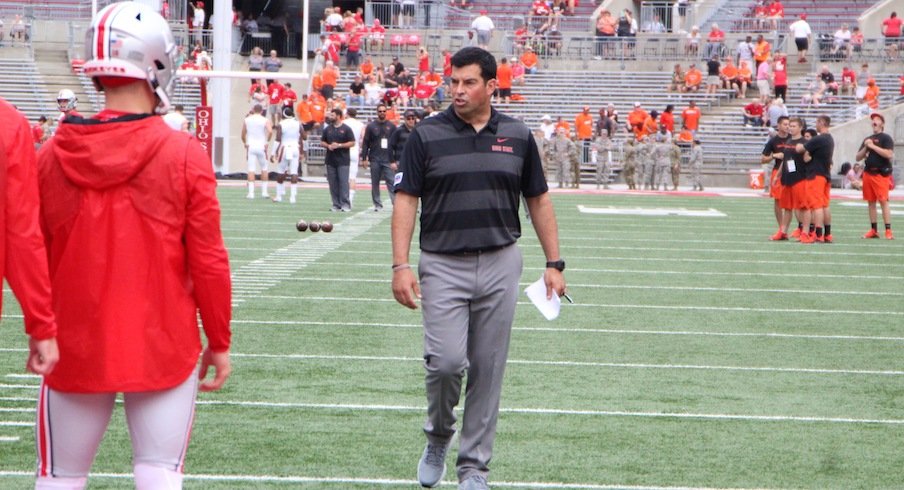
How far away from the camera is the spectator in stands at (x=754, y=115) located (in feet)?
122

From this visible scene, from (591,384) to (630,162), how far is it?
24.9 meters

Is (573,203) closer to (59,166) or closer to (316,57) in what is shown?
(316,57)

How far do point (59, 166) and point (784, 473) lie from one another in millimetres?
3755

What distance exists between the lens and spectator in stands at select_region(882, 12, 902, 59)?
132 feet

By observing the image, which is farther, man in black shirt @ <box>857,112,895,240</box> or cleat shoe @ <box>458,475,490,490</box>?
man in black shirt @ <box>857,112,895,240</box>

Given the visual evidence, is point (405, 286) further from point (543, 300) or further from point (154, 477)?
point (154, 477)

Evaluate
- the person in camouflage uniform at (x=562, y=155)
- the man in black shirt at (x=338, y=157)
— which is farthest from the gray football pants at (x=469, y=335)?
the person in camouflage uniform at (x=562, y=155)

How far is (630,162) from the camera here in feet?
109

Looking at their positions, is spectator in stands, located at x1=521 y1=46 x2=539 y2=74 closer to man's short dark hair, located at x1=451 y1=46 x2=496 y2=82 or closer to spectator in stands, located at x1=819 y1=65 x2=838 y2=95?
spectator in stands, located at x1=819 y1=65 x2=838 y2=95

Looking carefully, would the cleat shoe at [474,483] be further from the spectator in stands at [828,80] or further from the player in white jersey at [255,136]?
the spectator in stands at [828,80]

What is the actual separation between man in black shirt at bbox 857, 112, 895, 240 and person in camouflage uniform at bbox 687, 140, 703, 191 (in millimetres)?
13002

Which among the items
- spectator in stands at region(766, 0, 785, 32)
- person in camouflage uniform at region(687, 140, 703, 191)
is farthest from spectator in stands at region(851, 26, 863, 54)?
person in camouflage uniform at region(687, 140, 703, 191)

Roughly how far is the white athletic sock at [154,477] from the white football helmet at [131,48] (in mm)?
977

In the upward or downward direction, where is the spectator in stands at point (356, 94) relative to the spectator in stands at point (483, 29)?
downward
